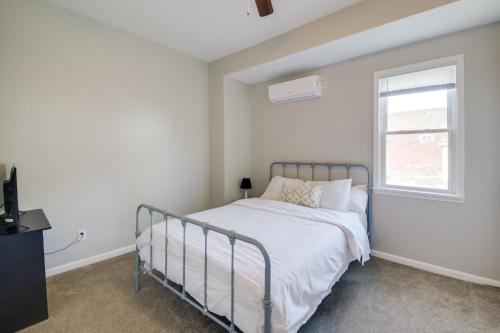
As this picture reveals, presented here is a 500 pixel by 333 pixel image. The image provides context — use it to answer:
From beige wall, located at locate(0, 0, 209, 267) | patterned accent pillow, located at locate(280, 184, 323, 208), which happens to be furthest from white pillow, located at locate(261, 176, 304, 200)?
beige wall, located at locate(0, 0, 209, 267)

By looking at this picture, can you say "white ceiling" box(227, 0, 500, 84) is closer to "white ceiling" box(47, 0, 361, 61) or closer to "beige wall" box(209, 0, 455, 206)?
"beige wall" box(209, 0, 455, 206)

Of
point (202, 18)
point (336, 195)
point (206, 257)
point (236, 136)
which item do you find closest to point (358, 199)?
point (336, 195)

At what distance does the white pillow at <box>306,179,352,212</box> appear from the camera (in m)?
2.79

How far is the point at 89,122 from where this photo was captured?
2.70m

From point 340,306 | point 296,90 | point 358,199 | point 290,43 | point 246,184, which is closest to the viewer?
point 340,306

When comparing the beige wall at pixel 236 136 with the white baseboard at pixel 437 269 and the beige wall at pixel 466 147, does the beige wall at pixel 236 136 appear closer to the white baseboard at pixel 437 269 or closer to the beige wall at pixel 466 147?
the beige wall at pixel 466 147

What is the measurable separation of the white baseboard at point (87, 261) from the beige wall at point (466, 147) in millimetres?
2593

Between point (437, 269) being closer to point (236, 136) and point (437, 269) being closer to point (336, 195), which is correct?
point (336, 195)

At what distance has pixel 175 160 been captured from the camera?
354cm

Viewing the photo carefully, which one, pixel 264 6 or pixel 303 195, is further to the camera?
pixel 303 195

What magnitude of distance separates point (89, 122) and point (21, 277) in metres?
1.61

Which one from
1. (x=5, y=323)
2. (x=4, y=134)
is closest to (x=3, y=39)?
(x=4, y=134)

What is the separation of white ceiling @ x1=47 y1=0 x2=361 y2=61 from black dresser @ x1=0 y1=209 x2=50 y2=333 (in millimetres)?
2217

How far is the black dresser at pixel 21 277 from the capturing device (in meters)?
1.70
